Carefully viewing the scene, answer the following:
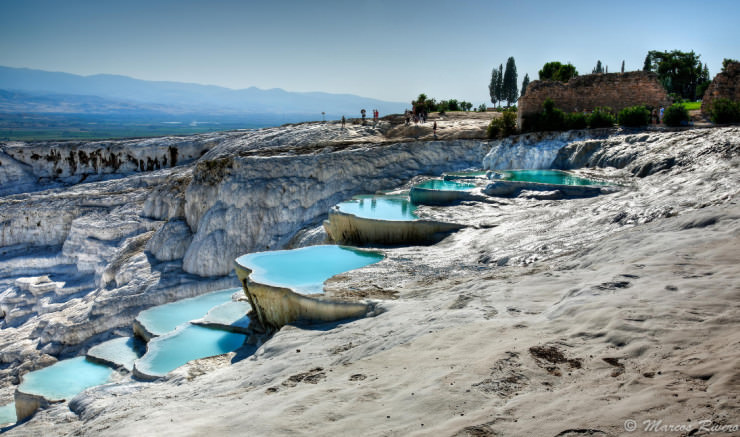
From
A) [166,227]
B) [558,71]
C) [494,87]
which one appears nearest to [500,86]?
[494,87]

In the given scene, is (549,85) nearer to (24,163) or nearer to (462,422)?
(462,422)

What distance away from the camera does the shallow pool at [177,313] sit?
14.3m

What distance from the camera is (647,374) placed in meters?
4.08

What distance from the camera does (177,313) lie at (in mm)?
15219

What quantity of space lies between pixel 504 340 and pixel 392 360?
3.98 feet

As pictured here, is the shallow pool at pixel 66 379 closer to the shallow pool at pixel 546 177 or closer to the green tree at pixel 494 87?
the shallow pool at pixel 546 177

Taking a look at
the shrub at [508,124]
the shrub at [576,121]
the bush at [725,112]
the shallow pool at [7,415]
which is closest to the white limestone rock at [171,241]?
the shallow pool at [7,415]

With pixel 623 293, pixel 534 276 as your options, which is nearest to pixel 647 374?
pixel 623 293

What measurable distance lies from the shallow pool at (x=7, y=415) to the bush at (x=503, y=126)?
67.5 feet

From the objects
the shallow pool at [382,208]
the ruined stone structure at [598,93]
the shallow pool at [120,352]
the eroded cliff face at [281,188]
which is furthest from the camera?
the eroded cliff face at [281,188]

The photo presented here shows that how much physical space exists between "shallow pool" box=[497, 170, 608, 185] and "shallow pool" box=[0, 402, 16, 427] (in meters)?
15.5

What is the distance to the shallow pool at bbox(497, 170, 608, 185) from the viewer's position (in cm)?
1570

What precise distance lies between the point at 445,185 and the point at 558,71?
44.9 feet

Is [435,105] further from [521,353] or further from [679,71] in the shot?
[521,353]
